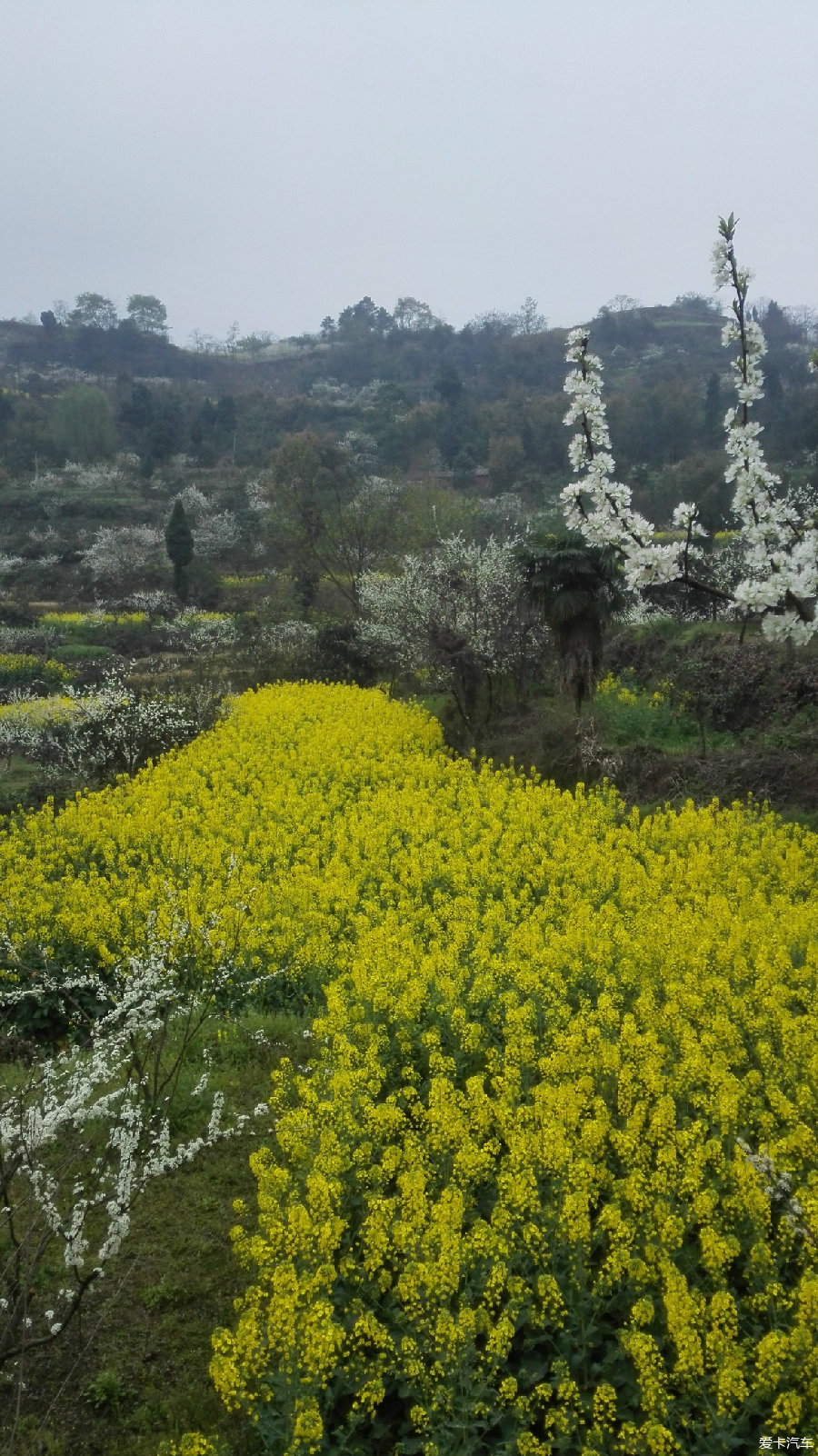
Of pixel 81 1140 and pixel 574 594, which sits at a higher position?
pixel 574 594

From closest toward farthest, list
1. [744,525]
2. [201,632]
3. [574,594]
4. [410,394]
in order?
[744,525] → [574,594] → [201,632] → [410,394]

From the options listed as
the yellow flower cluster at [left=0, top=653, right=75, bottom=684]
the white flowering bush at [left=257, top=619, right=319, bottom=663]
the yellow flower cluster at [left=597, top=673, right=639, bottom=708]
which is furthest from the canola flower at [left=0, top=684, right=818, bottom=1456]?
the yellow flower cluster at [left=0, top=653, right=75, bottom=684]

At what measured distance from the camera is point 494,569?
17.0 metres

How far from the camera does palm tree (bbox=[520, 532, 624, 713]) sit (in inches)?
482

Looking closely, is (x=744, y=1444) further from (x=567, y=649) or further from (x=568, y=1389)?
(x=567, y=649)

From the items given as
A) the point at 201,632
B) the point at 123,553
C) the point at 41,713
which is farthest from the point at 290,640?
the point at 123,553

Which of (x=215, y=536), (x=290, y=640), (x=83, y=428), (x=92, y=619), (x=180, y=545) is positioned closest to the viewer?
(x=290, y=640)

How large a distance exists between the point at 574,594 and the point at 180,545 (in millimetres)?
26718

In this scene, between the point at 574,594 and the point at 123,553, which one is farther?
the point at 123,553

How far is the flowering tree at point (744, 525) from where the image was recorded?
Answer: 15.2ft

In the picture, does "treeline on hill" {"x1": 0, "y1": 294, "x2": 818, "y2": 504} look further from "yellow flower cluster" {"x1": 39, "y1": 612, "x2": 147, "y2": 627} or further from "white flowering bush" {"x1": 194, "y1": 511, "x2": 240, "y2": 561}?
"yellow flower cluster" {"x1": 39, "y1": 612, "x2": 147, "y2": 627}

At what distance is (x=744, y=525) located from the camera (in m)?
5.16

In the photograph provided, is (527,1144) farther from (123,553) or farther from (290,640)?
(123,553)

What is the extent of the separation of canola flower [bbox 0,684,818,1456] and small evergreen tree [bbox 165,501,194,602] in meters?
29.5
